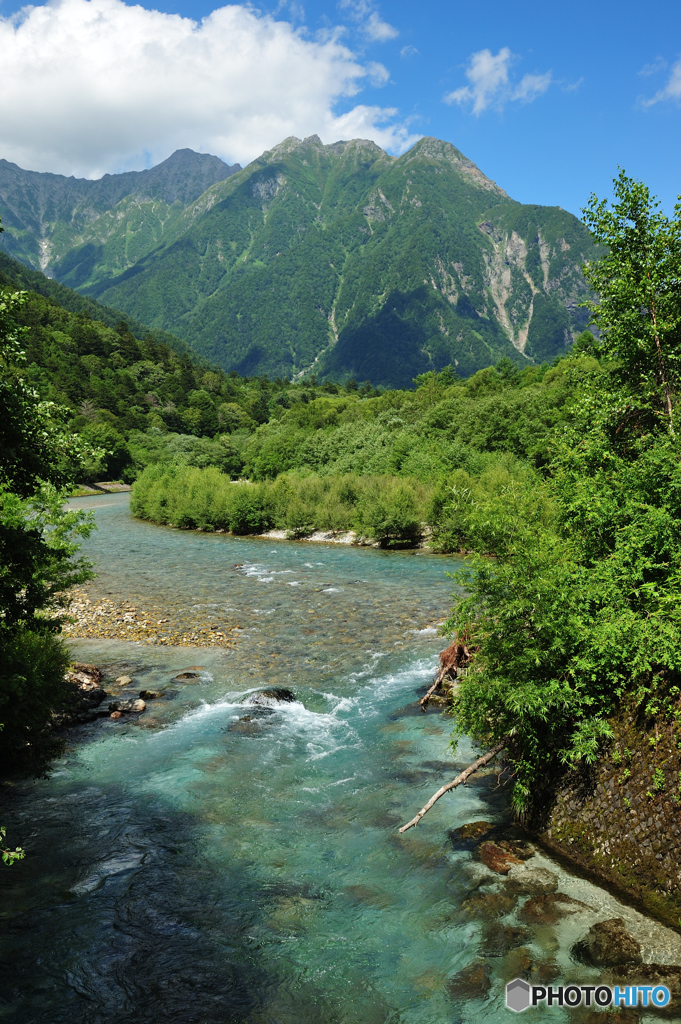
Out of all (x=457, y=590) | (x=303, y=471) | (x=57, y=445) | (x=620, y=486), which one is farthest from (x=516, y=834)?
(x=303, y=471)

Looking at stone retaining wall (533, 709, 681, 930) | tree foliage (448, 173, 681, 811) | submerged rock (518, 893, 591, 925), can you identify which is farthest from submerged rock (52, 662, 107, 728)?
stone retaining wall (533, 709, 681, 930)

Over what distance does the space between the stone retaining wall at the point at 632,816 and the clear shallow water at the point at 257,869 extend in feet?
1.45

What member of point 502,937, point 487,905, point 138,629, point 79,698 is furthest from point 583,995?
point 138,629

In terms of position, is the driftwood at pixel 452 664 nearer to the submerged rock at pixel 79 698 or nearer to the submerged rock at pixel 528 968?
the submerged rock at pixel 528 968

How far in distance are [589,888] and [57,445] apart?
34.9 ft

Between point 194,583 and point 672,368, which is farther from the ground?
point 672,368

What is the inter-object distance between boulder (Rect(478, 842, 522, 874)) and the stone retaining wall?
2.37 ft

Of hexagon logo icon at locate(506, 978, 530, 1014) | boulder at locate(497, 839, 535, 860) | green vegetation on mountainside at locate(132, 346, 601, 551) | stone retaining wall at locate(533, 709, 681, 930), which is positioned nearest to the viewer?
hexagon logo icon at locate(506, 978, 530, 1014)

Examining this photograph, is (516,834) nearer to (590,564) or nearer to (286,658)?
(590,564)

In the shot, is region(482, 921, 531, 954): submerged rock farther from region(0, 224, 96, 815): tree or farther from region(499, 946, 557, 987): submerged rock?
region(0, 224, 96, 815): tree

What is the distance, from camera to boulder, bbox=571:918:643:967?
24.7ft

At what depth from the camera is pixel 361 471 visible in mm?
67000

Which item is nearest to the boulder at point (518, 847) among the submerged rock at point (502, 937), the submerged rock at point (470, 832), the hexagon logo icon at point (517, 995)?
the submerged rock at point (470, 832)

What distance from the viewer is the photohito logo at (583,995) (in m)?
7.01
